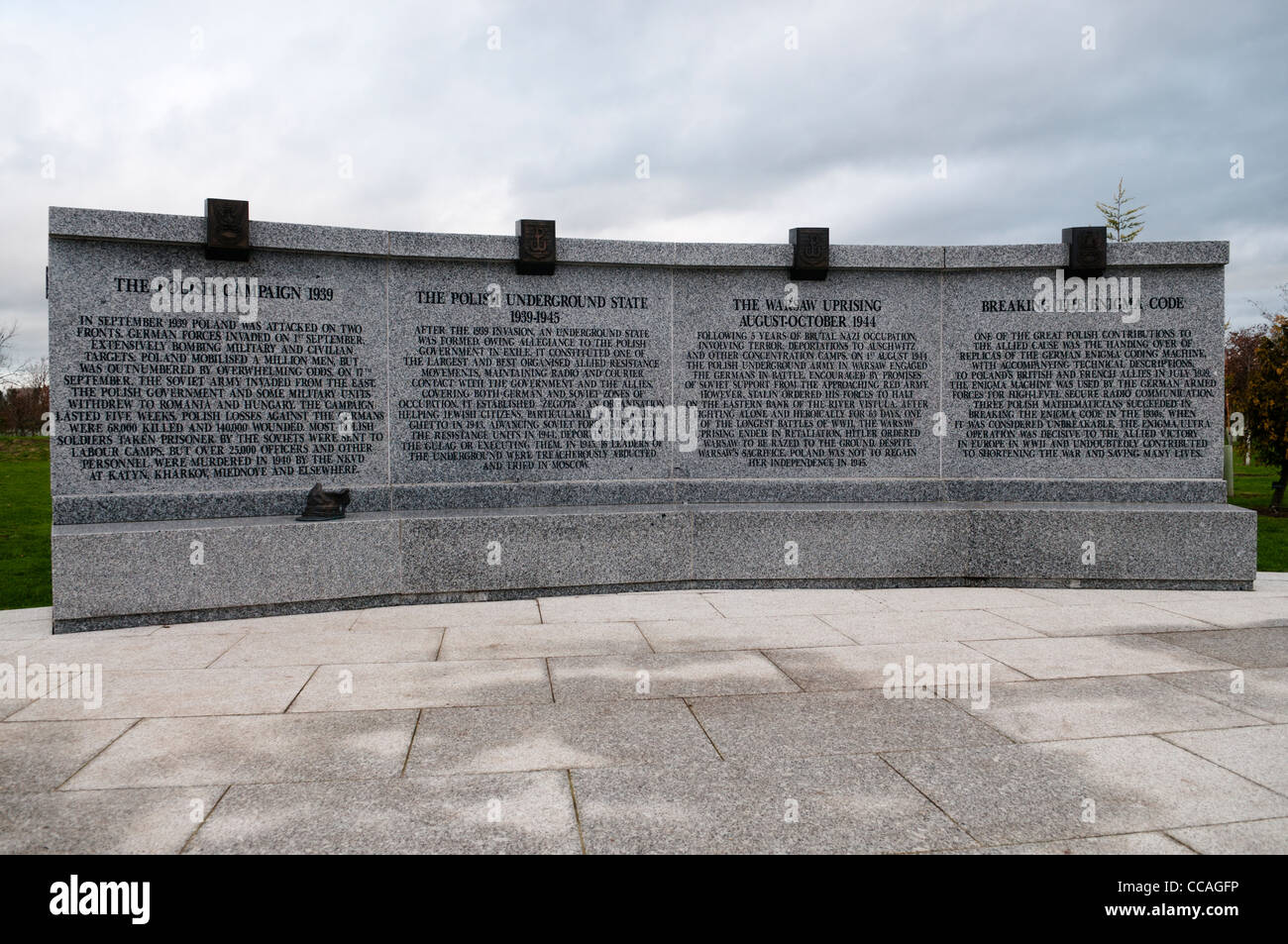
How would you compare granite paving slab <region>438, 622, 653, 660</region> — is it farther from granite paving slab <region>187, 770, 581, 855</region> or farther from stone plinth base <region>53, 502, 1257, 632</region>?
granite paving slab <region>187, 770, 581, 855</region>

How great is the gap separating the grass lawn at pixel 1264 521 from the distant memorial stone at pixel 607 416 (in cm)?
564

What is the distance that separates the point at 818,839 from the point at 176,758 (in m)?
3.29

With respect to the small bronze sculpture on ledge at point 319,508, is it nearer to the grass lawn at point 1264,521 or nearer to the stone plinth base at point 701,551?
the stone plinth base at point 701,551

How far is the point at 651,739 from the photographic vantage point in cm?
464

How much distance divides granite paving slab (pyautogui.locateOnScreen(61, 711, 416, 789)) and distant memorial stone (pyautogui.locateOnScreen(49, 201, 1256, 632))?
3281mm

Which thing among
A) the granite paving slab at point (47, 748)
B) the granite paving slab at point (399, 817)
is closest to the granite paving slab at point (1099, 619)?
the granite paving slab at point (399, 817)

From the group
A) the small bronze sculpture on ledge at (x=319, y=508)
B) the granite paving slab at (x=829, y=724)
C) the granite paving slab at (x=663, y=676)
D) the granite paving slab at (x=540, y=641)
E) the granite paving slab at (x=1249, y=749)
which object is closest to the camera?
the granite paving slab at (x=1249, y=749)

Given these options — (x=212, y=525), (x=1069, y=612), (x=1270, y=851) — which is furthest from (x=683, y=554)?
(x=1270, y=851)

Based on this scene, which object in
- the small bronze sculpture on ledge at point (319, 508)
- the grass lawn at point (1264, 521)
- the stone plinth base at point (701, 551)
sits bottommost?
the grass lawn at point (1264, 521)

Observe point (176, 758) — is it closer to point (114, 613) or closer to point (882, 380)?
point (114, 613)

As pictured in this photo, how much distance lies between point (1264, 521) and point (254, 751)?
22116 millimetres

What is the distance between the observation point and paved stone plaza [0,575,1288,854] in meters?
3.57

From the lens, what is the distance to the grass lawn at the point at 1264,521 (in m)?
13.6

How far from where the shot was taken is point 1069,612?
7.91m
